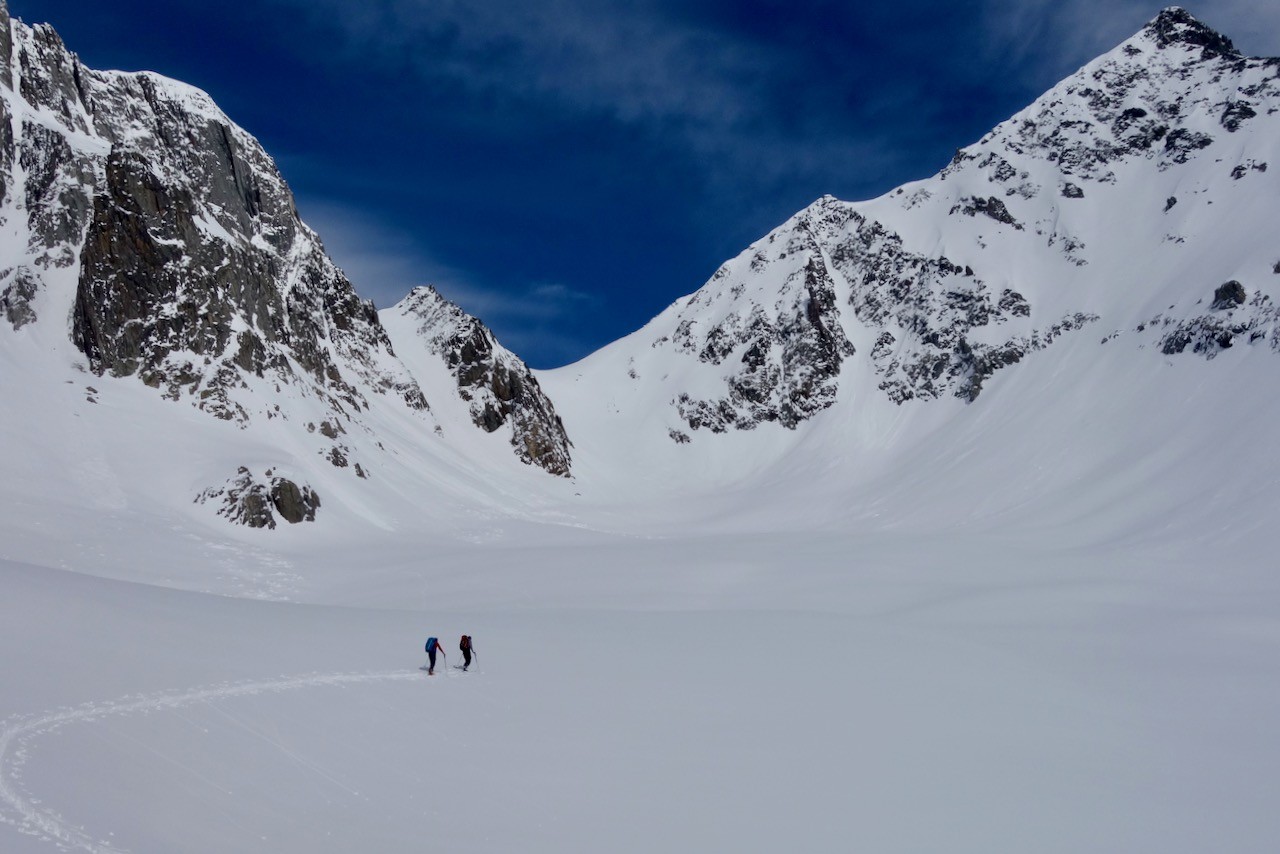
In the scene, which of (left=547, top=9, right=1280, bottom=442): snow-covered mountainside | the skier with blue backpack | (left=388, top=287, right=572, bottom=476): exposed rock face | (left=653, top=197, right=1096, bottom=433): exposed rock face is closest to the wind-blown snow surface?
the skier with blue backpack

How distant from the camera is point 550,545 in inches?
2275

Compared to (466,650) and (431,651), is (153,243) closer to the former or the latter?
(466,650)

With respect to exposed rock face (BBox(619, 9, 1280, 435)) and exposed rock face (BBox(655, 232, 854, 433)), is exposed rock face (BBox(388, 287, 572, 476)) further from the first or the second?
exposed rock face (BBox(655, 232, 854, 433))

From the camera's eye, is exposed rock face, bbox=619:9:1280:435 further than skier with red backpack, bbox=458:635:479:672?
Yes

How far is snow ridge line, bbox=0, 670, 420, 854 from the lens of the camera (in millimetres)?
7781

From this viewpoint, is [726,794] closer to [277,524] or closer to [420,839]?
[420,839]

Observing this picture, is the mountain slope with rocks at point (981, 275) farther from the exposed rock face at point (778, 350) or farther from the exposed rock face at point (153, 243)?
the exposed rock face at point (153, 243)

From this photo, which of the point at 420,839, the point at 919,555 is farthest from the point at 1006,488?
the point at 420,839

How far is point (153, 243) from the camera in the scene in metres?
67.9

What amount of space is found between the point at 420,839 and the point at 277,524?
48.3 m

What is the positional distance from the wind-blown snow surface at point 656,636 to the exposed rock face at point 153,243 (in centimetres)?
377

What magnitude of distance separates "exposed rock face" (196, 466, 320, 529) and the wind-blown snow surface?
1.28m

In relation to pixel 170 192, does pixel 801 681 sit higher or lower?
lower

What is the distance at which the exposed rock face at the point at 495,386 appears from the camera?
10025 cm
